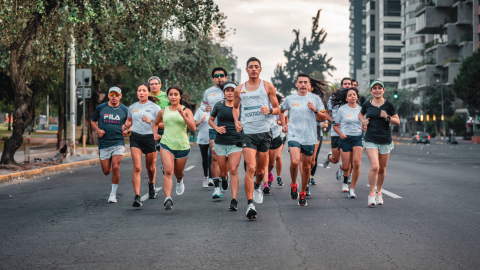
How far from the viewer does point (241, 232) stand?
673cm

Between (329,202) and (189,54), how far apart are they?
3456 cm

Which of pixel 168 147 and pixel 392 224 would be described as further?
pixel 168 147

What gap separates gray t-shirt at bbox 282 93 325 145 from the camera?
28.8 feet

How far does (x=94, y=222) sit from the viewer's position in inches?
299

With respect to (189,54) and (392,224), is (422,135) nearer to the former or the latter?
(189,54)

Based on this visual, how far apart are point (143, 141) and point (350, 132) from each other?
3693 mm

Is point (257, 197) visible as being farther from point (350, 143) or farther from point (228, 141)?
point (350, 143)

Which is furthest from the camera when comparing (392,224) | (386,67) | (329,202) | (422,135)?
(386,67)

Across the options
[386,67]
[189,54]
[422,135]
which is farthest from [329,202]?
[386,67]

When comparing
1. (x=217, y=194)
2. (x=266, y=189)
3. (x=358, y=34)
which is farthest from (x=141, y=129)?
(x=358, y=34)

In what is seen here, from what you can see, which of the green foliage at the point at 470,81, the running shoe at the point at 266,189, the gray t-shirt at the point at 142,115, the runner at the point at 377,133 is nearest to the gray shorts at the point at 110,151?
the gray t-shirt at the point at 142,115

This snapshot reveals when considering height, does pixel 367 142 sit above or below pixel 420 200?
above

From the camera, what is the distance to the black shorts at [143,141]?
356 inches

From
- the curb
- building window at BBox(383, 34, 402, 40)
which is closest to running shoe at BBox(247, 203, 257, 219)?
the curb
